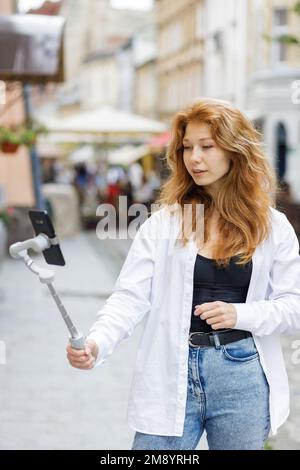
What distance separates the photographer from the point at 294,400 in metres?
5.95

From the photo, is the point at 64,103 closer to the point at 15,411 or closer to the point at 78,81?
the point at 78,81

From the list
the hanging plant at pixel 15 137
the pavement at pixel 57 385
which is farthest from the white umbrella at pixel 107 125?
the pavement at pixel 57 385

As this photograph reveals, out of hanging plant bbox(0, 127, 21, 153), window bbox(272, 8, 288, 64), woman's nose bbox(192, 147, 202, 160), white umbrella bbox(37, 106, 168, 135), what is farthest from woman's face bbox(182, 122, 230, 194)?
window bbox(272, 8, 288, 64)

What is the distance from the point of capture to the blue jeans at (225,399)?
110 inches

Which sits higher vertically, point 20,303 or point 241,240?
point 241,240

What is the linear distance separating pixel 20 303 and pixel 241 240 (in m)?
7.67

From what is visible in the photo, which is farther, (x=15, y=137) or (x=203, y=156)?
(x=15, y=137)

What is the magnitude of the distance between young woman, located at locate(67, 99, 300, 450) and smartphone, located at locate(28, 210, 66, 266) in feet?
1.05

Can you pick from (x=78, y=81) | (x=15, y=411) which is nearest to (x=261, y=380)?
(x=15, y=411)

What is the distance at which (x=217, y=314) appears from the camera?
2709 millimetres

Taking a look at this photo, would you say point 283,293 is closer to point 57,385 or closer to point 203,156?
point 203,156

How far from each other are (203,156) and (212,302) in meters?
0.42

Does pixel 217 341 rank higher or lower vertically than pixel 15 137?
higher

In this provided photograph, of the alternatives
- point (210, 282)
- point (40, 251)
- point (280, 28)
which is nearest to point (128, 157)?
point (280, 28)
